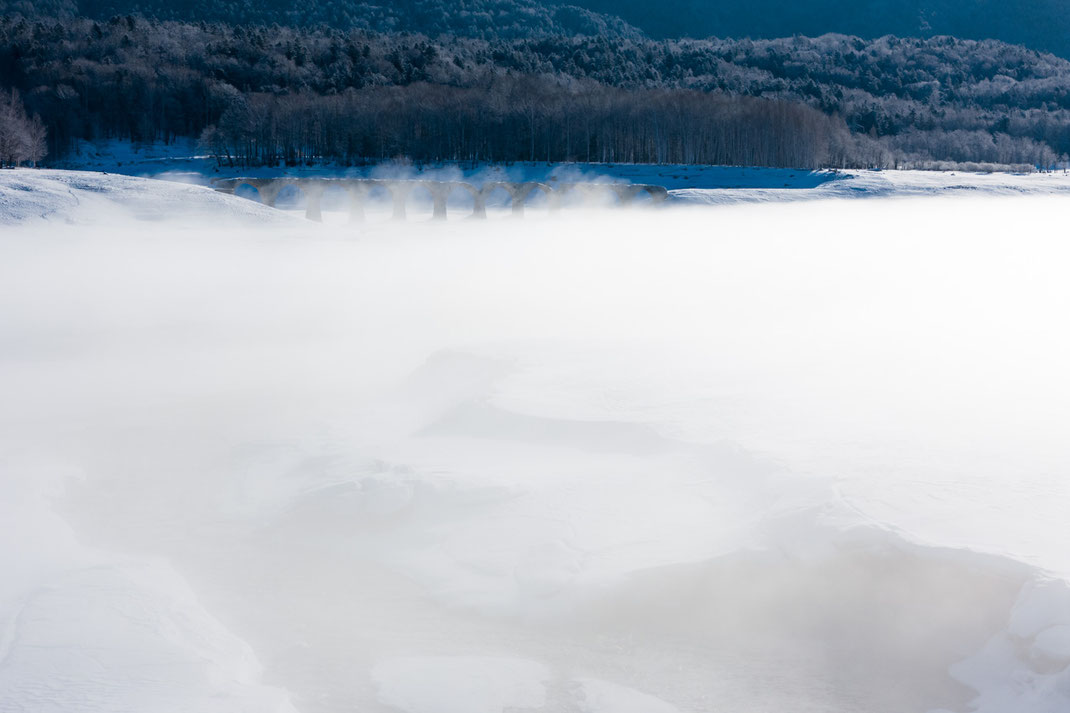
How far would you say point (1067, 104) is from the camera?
142125mm

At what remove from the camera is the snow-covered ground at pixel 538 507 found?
12453 mm

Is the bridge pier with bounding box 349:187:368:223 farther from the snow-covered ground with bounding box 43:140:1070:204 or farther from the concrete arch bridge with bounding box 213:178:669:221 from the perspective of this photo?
the snow-covered ground with bounding box 43:140:1070:204

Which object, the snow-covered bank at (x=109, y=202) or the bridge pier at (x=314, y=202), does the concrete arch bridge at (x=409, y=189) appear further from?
the snow-covered bank at (x=109, y=202)

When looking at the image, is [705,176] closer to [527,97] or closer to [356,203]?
[527,97]

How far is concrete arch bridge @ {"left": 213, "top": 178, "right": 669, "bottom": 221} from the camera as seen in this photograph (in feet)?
223

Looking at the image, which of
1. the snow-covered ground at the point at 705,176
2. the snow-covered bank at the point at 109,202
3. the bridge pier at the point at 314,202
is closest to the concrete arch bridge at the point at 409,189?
the bridge pier at the point at 314,202

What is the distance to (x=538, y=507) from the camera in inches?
661

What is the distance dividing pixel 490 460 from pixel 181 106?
363ft

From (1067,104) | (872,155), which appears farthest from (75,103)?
(1067,104)

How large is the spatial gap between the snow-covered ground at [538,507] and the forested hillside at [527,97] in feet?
216

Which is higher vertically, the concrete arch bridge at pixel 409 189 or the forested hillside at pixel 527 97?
the forested hillside at pixel 527 97

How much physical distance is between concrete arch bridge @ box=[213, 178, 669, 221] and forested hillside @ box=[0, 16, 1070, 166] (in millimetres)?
19834

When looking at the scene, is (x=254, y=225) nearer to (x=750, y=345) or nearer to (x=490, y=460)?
(x=750, y=345)

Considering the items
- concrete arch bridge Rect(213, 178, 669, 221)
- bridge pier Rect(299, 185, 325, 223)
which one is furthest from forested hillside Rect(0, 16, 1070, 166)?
bridge pier Rect(299, 185, 325, 223)
